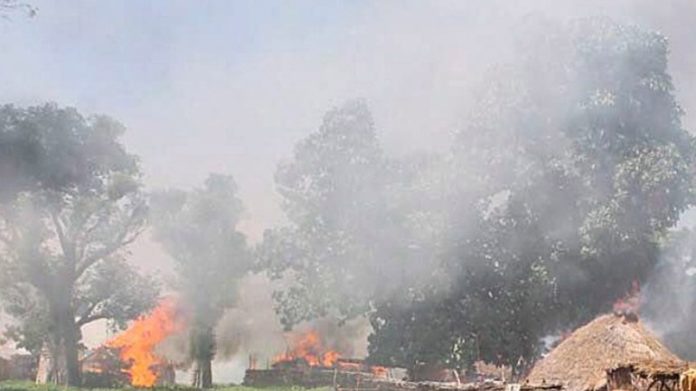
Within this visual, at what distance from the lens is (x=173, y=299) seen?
52000 mm

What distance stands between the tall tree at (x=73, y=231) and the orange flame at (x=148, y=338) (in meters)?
5.46

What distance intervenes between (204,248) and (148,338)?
741 centimetres

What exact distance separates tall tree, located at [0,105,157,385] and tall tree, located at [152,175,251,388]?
3.84 m

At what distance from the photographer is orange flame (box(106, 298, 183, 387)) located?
52.3m

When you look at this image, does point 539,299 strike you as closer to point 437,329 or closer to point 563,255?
point 563,255

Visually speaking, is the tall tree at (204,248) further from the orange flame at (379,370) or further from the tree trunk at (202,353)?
the orange flame at (379,370)

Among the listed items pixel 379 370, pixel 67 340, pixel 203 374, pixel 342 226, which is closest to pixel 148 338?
pixel 203 374

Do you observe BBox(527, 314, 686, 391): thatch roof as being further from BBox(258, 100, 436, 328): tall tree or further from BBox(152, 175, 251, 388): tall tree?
BBox(152, 175, 251, 388): tall tree

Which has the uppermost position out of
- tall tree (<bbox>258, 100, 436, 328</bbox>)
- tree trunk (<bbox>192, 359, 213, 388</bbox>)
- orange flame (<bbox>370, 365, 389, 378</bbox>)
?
tall tree (<bbox>258, 100, 436, 328</bbox>)

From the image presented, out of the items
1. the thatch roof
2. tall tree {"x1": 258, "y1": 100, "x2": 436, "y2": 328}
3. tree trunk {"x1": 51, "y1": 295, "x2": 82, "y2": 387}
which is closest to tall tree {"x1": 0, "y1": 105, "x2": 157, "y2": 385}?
tree trunk {"x1": 51, "y1": 295, "x2": 82, "y2": 387}

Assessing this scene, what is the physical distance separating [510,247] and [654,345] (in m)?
11.2

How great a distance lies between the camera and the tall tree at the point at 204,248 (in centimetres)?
5053

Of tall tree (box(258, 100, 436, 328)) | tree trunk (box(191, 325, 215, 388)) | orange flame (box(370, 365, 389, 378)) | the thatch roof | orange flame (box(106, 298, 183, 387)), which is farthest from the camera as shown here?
orange flame (box(106, 298, 183, 387))

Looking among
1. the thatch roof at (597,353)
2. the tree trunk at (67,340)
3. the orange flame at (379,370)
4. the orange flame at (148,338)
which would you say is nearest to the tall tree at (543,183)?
the orange flame at (379,370)
